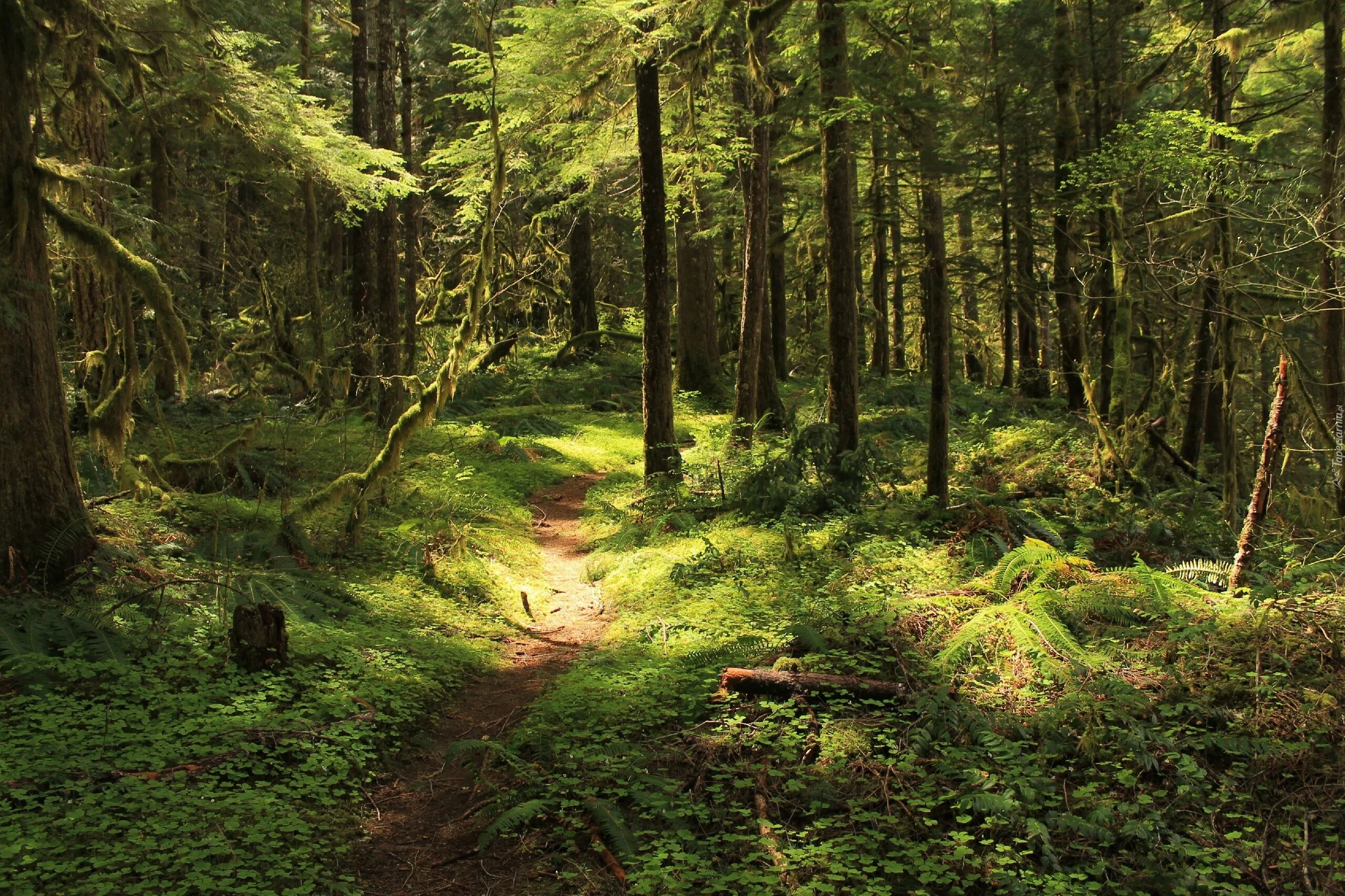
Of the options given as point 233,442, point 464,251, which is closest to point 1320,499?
point 233,442

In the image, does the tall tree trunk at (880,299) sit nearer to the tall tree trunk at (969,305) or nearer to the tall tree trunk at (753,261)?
the tall tree trunk at (969,305)

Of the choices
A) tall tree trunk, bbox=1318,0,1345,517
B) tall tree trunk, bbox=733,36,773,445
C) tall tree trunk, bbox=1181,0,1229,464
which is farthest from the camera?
tall tree trunk, bbox=733,36,773,445

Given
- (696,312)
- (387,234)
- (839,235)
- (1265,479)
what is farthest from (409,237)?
(1265,479)

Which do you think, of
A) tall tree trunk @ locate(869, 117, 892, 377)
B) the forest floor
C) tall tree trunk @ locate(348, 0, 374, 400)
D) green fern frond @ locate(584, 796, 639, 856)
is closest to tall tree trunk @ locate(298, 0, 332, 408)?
tall tree trunk @ locate(348, 0, 374, 400)

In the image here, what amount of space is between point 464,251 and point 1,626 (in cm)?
2102

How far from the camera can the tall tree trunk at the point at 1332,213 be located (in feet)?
29.0

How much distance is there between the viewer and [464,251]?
83.6 ft

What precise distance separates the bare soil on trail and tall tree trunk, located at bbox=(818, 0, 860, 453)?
4.53m

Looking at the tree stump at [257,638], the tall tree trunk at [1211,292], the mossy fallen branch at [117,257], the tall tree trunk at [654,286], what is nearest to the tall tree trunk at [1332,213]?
the tall tree trunk at [1211,292]

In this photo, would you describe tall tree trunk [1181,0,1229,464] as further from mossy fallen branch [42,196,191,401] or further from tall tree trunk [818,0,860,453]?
mossy fallen branch [42,196,191,401]

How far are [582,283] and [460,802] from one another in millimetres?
21774

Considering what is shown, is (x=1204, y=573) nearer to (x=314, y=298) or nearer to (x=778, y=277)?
(x=314, y=298)

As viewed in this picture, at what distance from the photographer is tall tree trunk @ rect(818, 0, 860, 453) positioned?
33.2 feet

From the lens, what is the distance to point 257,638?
19.8ft
